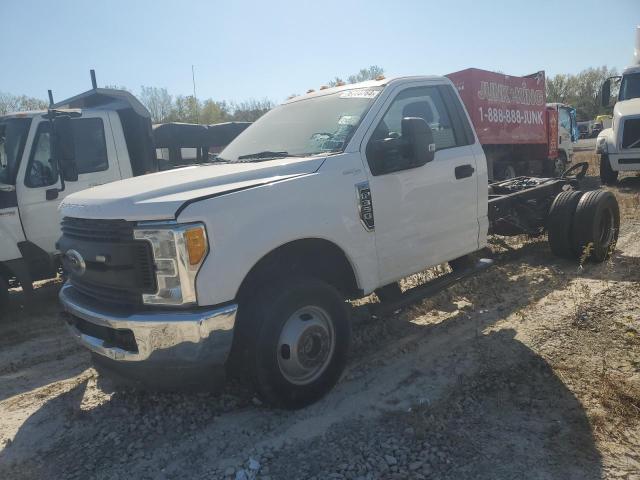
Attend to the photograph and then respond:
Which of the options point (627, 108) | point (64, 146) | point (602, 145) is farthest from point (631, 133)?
point (64, 146)

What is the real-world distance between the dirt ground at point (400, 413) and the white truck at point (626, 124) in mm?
9419

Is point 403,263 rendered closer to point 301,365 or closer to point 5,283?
point 301,365

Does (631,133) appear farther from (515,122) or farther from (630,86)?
(515,122)

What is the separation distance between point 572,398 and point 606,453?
565 mm

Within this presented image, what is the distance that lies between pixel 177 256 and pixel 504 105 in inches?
503

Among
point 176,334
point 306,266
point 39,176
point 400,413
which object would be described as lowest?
point 400,413

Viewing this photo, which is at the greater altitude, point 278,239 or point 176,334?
point 278,239

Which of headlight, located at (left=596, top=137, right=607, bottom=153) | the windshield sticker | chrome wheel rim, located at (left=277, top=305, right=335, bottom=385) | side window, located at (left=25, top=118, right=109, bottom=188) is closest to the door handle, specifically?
the windshield sticker

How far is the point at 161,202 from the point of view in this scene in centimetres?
283

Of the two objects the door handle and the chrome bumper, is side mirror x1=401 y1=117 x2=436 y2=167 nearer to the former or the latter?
the door handle

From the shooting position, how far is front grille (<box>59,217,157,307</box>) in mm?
2873

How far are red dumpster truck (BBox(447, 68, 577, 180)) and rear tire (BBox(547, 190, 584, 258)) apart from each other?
21.1 feet

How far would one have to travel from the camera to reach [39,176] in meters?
5.88

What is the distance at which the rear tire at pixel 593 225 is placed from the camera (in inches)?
236
